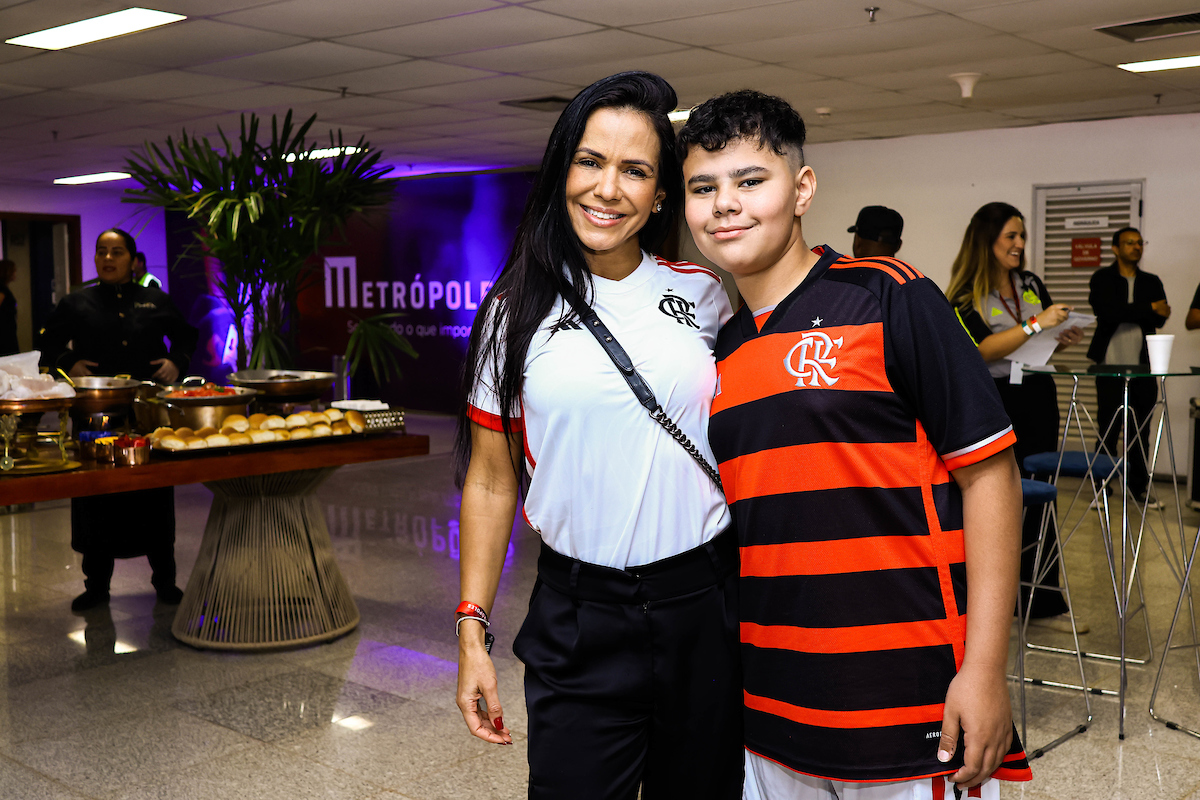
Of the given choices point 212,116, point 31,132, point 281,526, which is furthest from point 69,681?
point 31,132

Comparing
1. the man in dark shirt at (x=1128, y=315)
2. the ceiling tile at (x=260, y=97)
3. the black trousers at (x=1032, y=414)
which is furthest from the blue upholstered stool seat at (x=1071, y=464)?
the ceiling tile at (x=260, y=97)

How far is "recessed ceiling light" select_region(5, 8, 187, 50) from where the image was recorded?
553 cm

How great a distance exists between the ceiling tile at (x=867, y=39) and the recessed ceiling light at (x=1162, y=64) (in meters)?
1.44

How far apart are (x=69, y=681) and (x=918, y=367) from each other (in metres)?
3.64

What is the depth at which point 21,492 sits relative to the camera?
3.20 meters

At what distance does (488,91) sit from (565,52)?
4.65 ft

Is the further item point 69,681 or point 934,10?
point 934,10

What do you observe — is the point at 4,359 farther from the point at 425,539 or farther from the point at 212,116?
the point at 212,116

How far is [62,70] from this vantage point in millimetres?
6879

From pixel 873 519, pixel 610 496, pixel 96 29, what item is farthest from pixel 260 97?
pixel 873 519

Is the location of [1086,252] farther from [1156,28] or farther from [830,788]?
[830,788]

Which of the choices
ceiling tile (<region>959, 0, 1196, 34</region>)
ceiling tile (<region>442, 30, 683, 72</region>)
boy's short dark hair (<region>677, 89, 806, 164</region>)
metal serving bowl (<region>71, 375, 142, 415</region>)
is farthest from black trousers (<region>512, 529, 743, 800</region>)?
ceiling tile (<region>442, 30, 683, 72</region>)

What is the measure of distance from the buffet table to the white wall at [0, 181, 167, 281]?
1135cm

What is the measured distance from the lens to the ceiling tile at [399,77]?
684 cm
